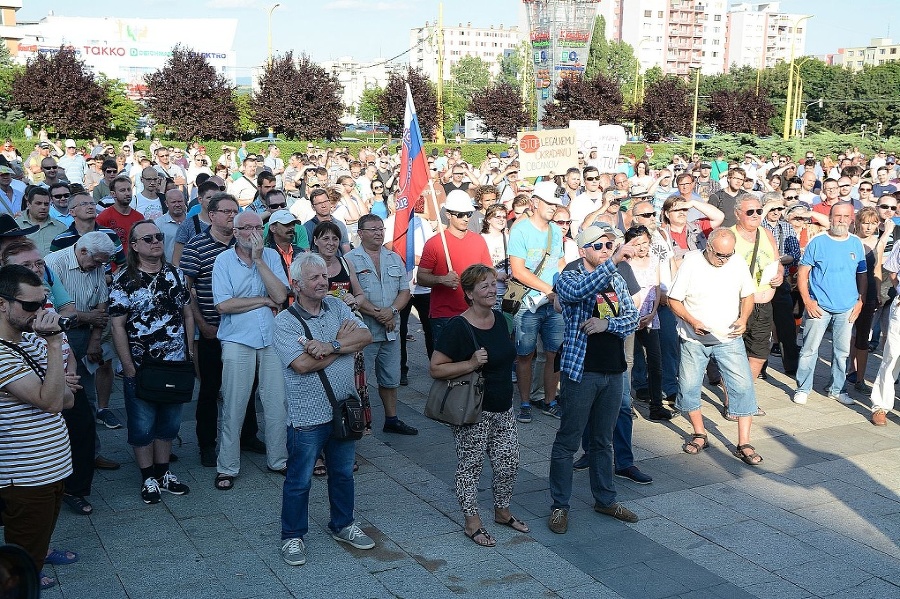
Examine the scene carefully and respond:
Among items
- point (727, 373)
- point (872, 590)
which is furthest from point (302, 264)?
point (727, 373)

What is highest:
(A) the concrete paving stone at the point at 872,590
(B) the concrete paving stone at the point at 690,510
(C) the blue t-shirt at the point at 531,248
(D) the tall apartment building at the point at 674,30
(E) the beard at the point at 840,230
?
(D) the tall apartment building at the point at 674,30

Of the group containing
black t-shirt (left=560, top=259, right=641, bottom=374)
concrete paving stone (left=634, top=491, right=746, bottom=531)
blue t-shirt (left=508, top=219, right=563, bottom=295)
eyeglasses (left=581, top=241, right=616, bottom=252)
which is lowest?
concrete paving stone (left=634, top=491, right=746, bottom=531)

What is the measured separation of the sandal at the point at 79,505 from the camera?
19.4 ft

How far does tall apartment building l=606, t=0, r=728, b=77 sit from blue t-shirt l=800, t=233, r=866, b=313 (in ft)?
512

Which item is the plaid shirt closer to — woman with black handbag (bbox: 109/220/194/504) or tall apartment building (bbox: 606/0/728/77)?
woman with black handbag (bbox: 109/220/194/504)

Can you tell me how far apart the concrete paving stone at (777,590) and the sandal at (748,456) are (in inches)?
80.4

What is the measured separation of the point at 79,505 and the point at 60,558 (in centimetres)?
80

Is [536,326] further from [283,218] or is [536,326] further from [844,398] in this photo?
[844,398]

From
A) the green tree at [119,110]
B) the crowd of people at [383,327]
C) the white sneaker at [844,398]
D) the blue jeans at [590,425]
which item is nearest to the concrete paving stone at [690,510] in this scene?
the crowd of people at [383,327]

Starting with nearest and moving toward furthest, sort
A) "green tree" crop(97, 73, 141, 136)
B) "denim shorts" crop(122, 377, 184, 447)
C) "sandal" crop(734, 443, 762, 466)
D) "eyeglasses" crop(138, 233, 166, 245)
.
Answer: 1. "eyeglasses" crop(138, 233, 166, 245)
2. "denim shorts" crop(122, 377, 184, 447)
3. "sandal" crop(734, 443, 762, 466)
4. "green tree" crop(97, 73, 141, 136)

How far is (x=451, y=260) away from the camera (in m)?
7.77

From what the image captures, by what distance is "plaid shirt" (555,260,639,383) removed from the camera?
219 inches

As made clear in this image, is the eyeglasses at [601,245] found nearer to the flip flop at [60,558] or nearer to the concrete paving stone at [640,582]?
the concrete paving stone at [640,582]

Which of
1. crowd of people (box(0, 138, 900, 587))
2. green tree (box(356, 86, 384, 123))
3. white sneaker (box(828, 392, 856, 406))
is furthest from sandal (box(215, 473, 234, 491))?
green tree (box(356, 86, 384, 123))
